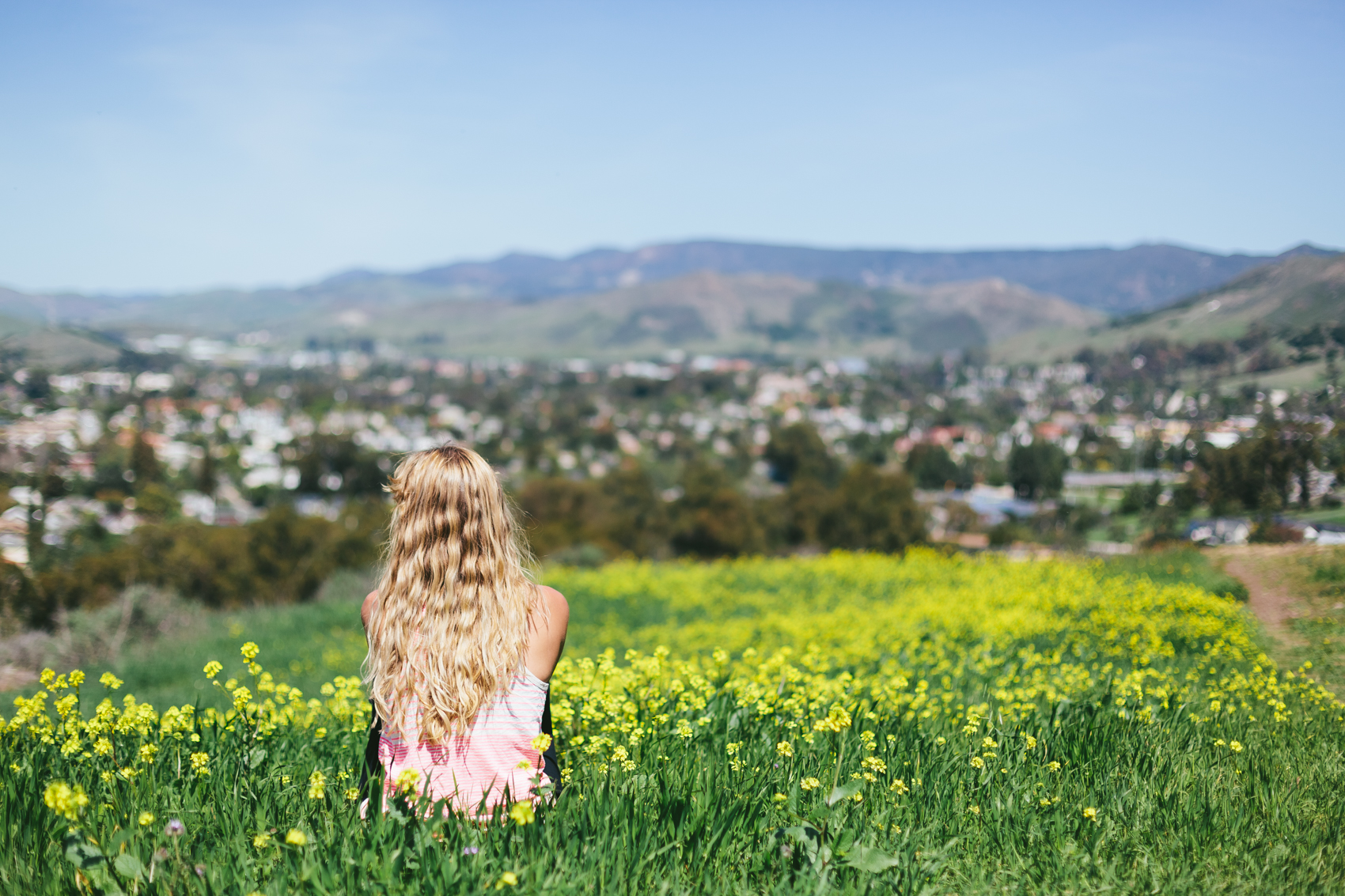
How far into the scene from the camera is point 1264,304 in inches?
706

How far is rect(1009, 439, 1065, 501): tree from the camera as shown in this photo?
3362cm

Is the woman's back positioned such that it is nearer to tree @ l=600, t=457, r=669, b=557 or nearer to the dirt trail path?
the dirt trail path

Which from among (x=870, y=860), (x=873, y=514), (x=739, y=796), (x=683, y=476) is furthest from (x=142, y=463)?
(x=870, y=860)

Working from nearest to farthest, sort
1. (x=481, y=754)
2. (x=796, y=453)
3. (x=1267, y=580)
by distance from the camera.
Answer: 1. (x=481, y=754)
2. (x=1267, y=580)
3. (x=796, y=453)

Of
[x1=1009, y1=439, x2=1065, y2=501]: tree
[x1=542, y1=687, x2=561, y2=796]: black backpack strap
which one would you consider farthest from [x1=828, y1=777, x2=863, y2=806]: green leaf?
[x1=1009, y1=439, x2=1065, y2=501]: tree

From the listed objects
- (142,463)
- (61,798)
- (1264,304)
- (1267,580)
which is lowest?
(142,463)

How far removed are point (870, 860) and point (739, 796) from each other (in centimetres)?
50

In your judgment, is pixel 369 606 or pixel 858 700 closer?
pixel 369 606

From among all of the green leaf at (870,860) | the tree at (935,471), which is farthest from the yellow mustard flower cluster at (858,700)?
the tree at (935,471)

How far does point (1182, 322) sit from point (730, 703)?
2658cm

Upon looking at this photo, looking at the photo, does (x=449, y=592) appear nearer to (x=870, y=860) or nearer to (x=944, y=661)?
(x=870, y=860)

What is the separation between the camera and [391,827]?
242 centimetres

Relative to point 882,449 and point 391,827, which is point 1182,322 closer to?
point 391,827

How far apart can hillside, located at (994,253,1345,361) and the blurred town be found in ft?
2.59
